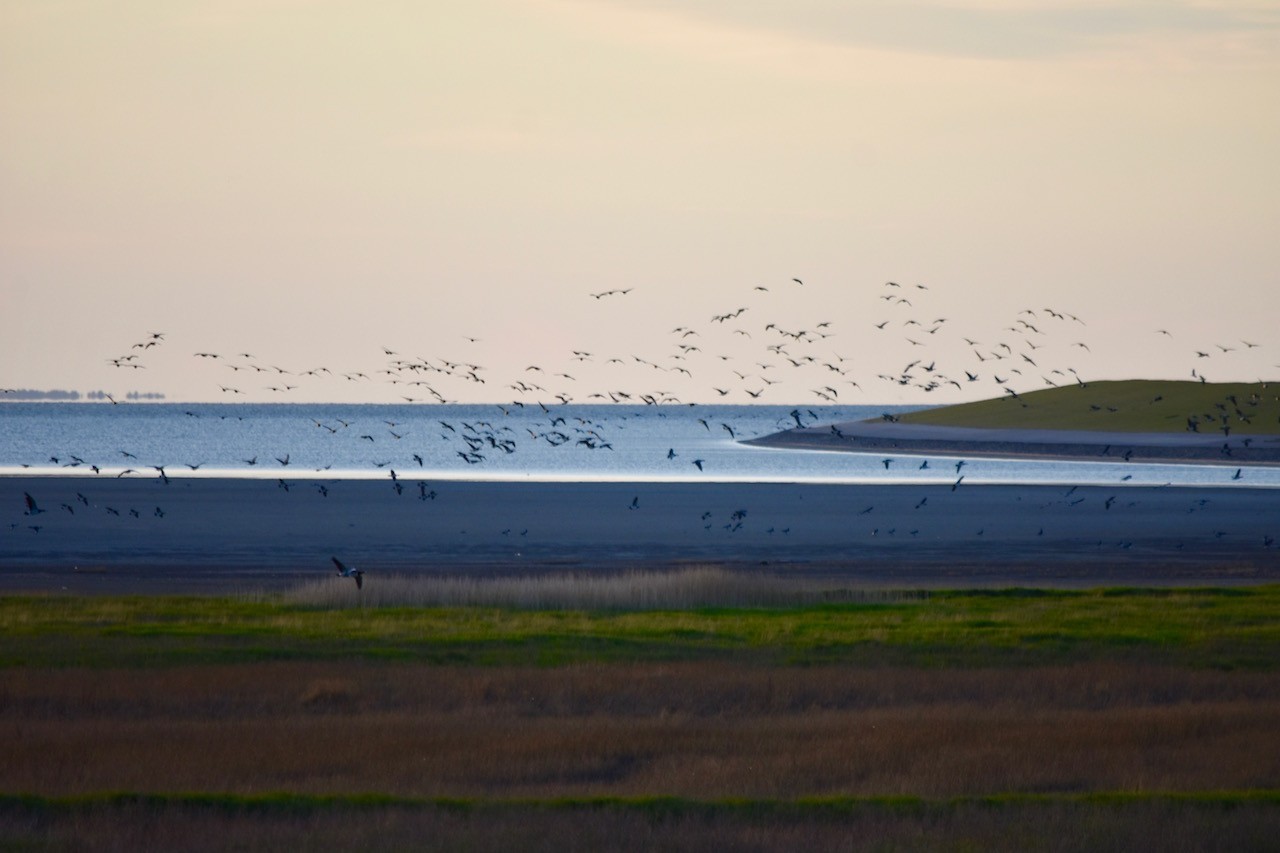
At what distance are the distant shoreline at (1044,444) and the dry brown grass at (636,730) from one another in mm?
76871

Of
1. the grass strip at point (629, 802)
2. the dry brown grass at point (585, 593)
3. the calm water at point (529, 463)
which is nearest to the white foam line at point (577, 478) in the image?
the calm water at point (529, 463)

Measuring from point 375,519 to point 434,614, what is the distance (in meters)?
27.0

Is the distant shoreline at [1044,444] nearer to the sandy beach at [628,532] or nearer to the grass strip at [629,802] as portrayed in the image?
the sandy beach at [628,532]

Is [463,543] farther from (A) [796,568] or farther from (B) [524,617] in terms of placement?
(B) [524,617]

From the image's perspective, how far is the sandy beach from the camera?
40188mm

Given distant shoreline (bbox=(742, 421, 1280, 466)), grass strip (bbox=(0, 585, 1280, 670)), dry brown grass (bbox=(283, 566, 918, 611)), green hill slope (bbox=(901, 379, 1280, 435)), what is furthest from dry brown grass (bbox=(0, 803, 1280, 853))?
green hill slope (bbox=(901, 379, 1280, 435))

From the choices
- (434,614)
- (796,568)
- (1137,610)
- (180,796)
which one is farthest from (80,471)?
(180,796)

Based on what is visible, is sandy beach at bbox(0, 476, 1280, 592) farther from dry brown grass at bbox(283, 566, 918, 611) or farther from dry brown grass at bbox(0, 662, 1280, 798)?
dry brown grass at bbox(0, 662, 1280, 798)

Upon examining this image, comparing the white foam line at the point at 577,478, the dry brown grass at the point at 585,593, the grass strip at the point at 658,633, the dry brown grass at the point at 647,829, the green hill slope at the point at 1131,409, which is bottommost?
the green hill slope at the point at 1131,409

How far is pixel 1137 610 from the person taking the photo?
30.3 meters

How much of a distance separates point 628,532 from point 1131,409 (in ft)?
363

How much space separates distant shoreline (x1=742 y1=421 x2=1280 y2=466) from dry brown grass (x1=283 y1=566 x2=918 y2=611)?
2565 inches

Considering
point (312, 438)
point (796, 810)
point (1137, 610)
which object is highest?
point (796, 810)

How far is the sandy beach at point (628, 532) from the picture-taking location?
40188 millimetres
